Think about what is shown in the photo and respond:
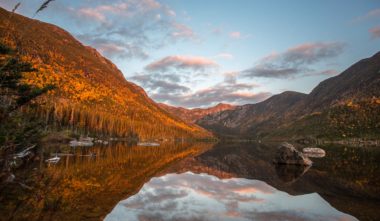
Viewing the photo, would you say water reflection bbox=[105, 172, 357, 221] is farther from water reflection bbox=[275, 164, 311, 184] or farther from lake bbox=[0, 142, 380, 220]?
water reflection bbox=[275, 164, 311, 184]

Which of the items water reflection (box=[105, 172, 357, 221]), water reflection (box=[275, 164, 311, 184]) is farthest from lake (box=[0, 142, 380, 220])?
water reflection (box=[275, 164, 311, 184])

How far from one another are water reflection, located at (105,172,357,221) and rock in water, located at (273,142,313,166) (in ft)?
80.2

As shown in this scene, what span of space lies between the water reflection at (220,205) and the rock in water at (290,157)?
2444cm

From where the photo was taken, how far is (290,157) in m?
46.8

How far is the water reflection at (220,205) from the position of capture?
1454 cm

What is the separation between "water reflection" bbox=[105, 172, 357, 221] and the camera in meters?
14.5

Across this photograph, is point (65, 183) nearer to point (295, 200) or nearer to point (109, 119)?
point (295, 200)

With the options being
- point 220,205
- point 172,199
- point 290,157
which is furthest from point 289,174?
point 172,199

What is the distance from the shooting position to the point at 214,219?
1381 centimetres

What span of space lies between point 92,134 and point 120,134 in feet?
118

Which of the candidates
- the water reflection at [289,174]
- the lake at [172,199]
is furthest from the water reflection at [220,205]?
the water reflection at [289,174]

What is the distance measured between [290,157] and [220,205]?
33535 mm

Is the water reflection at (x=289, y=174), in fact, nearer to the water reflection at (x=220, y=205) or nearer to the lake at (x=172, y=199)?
the lake at (x=172, y=199)

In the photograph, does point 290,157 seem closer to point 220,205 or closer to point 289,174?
point 289,174
